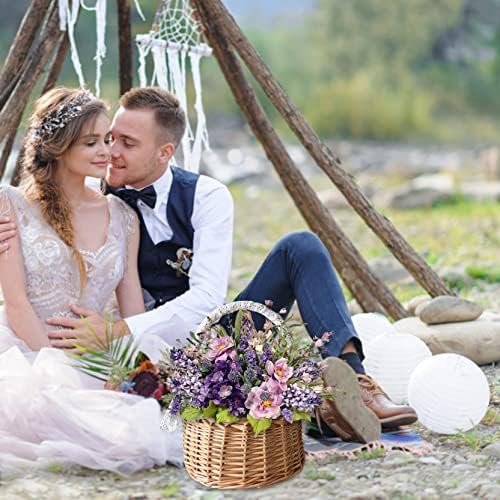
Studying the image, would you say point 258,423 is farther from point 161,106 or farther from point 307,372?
point 161,106

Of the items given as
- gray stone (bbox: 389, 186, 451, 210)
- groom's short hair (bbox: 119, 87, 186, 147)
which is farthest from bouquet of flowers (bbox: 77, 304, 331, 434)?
gray stone (bbox: 389, 186, 451, 210)

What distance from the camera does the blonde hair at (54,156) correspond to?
323cm

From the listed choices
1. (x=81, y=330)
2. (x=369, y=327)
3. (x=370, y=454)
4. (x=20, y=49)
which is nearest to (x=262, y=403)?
(x=370, y=454)

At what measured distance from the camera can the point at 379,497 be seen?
2727 millimetres

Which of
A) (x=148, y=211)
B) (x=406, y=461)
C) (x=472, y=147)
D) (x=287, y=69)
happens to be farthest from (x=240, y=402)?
(x=287, y=69)

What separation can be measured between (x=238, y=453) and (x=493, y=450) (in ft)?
2.97

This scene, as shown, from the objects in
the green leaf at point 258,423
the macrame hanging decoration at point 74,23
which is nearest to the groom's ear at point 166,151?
the macrame hanging decoration at point 74,23

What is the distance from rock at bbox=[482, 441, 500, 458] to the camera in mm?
3082

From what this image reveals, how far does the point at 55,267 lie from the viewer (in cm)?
332

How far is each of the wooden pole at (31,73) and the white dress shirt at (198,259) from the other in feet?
3.05

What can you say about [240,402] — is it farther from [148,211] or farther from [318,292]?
[148,211]

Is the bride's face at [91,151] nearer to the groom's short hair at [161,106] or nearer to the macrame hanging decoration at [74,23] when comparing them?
the groom's short hair at [161,106]

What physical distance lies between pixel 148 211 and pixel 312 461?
1106mm

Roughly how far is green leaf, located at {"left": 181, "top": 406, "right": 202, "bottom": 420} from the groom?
484 millimetres
